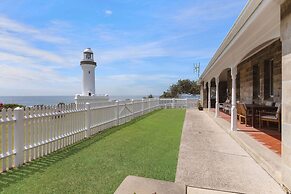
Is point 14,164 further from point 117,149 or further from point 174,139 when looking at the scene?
point 174,139

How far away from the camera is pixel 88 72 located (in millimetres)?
21812

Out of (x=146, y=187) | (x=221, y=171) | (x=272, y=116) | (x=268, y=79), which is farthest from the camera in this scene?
(x=268, y=79)

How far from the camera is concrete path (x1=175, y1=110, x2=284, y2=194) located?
3619 millimetres

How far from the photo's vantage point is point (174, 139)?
716 cm

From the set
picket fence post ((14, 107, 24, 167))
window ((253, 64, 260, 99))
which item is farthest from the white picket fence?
window ((253, 64, 260, 99))

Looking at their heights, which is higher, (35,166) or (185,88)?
(185,88)

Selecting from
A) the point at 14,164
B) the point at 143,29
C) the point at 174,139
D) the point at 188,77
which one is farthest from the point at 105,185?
the point at 188,77

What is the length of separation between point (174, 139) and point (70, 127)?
10.2 feet

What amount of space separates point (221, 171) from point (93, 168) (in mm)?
2425

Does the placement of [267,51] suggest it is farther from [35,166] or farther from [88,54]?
[88,54]

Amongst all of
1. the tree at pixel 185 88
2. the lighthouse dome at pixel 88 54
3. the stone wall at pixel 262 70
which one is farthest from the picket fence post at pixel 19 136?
the tree at pixel 185 88


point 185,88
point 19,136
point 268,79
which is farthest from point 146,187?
point 185,88

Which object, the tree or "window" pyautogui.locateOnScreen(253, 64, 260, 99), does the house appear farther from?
the tree

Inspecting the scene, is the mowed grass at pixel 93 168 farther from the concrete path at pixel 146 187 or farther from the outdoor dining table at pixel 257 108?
the outdoor dining table at pixel 257 108
